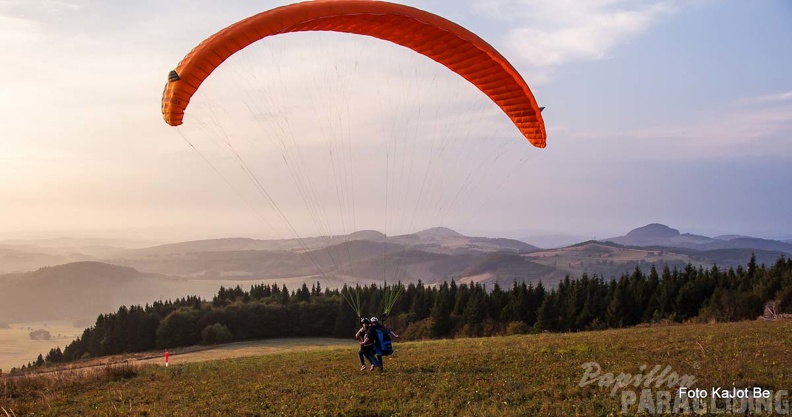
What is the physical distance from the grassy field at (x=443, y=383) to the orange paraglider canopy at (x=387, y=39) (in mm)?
6558

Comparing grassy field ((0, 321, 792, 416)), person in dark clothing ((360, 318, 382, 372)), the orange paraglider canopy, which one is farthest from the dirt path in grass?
the orange paraglider canopy

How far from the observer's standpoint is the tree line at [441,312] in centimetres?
6538

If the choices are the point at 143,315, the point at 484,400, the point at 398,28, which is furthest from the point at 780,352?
the point at 143,315

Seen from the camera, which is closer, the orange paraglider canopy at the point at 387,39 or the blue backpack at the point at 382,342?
the orange paraglider canopy at the point at 387,39

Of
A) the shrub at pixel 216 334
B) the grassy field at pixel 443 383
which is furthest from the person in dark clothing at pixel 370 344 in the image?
the shrub at pixel 216 334

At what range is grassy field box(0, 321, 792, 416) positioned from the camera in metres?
10.2

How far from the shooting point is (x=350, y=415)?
10.1 meters

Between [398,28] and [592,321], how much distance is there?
5884cm

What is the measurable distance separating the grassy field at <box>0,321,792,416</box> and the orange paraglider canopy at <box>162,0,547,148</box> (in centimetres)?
656

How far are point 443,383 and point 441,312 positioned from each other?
208 ft

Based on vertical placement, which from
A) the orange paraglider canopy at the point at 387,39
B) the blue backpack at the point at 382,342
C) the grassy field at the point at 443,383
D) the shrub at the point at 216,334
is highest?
the orange paraglider canopy at the point at 387,39

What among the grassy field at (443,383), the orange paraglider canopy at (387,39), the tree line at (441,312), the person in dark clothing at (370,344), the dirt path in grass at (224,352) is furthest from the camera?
the tree line at (441,312)

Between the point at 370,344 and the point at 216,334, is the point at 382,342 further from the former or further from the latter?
the point at 216,334

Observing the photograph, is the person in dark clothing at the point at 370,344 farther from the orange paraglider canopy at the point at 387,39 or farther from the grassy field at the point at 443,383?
the orange paraglider canopy at the point at 387,39
